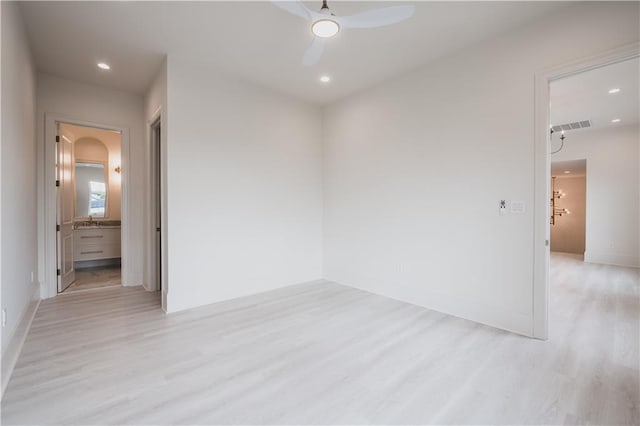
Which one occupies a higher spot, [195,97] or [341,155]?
[195,97]

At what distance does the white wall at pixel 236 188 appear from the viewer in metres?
3.44

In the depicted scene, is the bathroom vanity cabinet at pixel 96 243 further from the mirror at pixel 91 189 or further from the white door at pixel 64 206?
the white door at pixel 64 206

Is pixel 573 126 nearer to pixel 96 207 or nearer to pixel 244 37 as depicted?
pixel 244 37

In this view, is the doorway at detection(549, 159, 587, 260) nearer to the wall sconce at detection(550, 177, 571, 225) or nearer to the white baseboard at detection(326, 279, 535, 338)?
the wall sconce at detection(550, 177, 571, 225)

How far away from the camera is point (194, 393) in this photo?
1.92 metres

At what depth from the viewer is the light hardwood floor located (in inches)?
68.9

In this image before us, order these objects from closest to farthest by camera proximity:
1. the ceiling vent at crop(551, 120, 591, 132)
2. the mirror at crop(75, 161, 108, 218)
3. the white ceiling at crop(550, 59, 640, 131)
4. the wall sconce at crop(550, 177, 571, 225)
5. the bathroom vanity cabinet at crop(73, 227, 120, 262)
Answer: the white ceiling at crop(550, 59, 640, 131) → the bathroom vanity cabinet at crop(73, 227, 120, 262) → the ceiling vent at crop(551, 120, 591, 132) → the mirror at crop(75, 161, 108, 218) → the wall sconce at crop(550, 177, 571, 225)

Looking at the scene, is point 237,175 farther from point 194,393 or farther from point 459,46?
point 459,46

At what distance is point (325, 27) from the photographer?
2109 millimetres

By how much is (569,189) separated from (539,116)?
342 inches

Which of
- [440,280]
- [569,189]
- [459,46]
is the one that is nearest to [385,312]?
[440,280]

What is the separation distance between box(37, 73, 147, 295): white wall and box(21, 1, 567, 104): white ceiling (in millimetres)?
232

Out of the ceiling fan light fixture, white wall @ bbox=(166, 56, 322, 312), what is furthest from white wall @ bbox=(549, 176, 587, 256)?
the ceiling fan light fixture

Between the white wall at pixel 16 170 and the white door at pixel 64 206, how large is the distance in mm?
688
